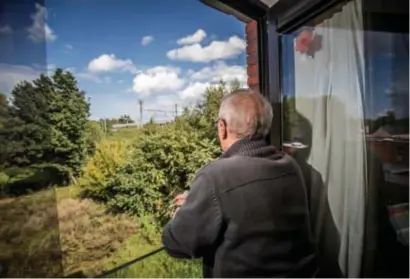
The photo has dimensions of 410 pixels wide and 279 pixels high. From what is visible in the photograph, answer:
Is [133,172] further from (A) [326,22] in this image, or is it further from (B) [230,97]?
(A) [326,22]

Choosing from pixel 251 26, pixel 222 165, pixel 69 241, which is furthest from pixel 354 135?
pixel 69 241

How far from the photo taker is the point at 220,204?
1.31 m

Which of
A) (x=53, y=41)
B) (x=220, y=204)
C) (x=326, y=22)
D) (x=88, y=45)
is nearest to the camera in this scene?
(x=220, y=204)

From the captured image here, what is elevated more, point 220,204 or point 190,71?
point 190,71

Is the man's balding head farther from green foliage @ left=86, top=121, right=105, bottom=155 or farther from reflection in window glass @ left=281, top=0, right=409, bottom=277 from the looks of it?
green foliage @ left=86, top=121, right=105, bottom=155

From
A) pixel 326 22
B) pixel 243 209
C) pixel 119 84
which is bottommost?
pixel 243 209

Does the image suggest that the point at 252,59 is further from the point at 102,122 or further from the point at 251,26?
the point at 102,122

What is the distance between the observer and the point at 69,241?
229 centimetres

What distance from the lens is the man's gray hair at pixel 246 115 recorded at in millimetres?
1502

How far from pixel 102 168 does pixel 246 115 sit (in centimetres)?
142

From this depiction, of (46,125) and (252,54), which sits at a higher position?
(252,54)

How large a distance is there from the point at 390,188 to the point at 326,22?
100 centimetres

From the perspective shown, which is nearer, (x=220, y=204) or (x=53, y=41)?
(x=220, y=204)

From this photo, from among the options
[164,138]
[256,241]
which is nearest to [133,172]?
[164,138]
